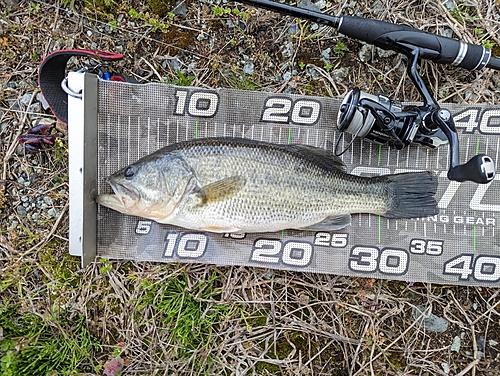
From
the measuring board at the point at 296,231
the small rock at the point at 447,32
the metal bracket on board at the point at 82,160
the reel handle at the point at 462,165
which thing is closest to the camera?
the reel handle at the point at 462,165

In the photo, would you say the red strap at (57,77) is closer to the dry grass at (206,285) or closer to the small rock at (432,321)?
the dry grass at (206,285)

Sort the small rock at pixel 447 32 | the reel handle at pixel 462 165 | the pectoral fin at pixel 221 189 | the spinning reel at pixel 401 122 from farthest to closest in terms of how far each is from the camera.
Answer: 1. the small rock at pixel 447 32
2. the pectoral fin at pixel 221 189
3. the spinning reel at pixel 401 122
4. the reel handle at pixel 462 165

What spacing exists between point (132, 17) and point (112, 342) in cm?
295

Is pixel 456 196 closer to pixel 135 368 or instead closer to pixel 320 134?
→ pixel 320 134

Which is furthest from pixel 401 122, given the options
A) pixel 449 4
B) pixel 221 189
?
pixel 221 189

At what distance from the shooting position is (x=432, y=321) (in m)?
3.54

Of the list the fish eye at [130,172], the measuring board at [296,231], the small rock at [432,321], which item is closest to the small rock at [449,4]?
the measuring board at [296,231]

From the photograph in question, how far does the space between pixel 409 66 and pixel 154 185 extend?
88.7 inches

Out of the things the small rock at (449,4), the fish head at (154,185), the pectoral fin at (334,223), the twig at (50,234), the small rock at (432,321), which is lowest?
the small rock at (432,321)

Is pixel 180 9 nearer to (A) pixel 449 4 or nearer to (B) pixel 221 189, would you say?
(B) pixel 221 189

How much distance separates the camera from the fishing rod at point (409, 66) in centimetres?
308

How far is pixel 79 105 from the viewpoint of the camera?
3.33 metres

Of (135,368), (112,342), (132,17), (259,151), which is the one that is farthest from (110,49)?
(135,368)

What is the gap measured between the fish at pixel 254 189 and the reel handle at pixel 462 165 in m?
0.41
